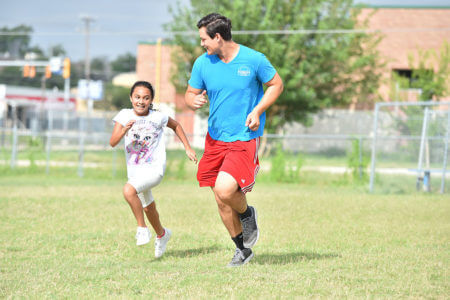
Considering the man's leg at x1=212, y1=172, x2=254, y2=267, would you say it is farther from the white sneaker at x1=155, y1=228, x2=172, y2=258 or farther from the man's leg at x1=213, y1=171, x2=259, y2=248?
the white sneaker at x1=155, y1=228, x2=172, y2=258

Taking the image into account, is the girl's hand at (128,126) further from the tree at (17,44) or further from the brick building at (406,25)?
the tree at (17,44)

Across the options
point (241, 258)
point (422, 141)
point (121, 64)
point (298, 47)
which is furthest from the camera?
point (121, 64)

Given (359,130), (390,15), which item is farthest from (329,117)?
(390,15)

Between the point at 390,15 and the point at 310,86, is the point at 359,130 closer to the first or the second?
the point at 310,86

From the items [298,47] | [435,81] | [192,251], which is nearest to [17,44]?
[298,47]

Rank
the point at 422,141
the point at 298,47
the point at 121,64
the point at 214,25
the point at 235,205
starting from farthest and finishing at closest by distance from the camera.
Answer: the point at 121,64 → the point at 298,47 → the point at 422,141 → the point at 235,205 → the point at 214,25

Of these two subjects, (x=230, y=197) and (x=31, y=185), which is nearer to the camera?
(x=230, y=197)

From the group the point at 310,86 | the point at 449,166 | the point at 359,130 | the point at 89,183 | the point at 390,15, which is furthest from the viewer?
the point at 390,15

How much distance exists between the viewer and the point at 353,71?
31984mm

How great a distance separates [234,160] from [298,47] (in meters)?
24.1

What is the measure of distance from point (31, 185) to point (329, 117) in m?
19.4

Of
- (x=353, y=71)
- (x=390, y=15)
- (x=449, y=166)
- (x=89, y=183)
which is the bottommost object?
(x=89, y=183)

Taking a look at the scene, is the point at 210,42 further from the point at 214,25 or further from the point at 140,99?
the point at 140,99

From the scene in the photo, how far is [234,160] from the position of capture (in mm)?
6281
